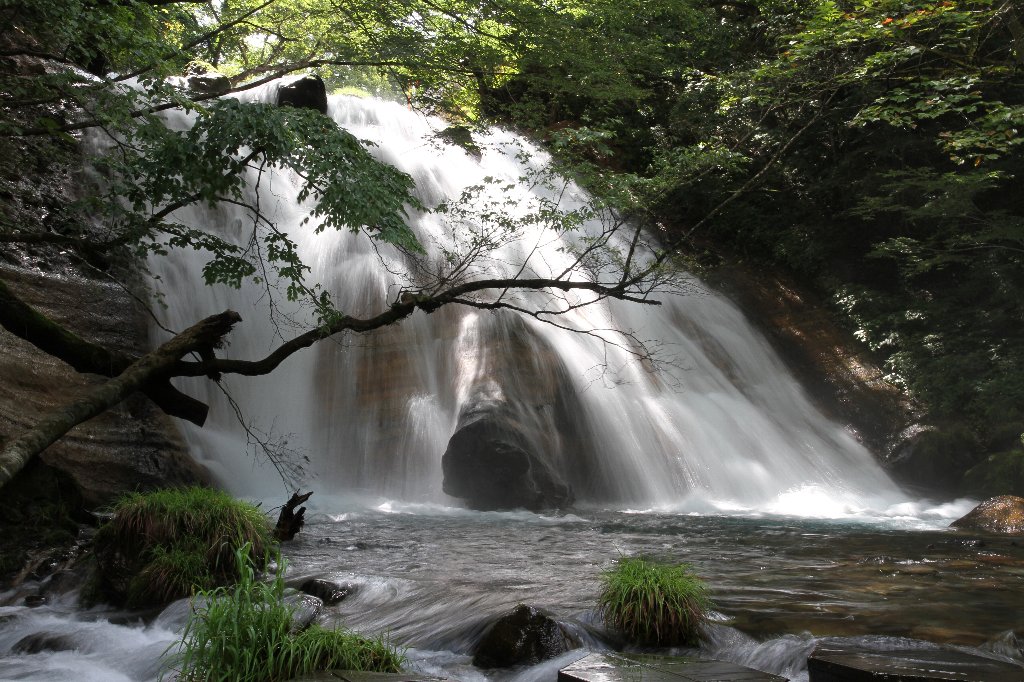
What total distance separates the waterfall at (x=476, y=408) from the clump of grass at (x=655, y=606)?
7277mm

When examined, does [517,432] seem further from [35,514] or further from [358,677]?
[358,677]

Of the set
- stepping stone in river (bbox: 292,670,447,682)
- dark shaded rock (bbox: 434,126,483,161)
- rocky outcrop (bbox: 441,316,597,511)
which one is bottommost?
stepping stone in river (bbox: 292,670,447,682)

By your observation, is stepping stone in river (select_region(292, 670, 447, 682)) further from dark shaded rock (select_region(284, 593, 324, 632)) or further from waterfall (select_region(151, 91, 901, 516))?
waterfall (select_region(151, 91, 901, 516))

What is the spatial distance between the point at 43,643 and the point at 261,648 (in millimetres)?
2695

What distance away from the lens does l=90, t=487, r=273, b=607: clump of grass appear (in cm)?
686

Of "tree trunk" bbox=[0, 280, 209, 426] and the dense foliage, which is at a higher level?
the dense foliage

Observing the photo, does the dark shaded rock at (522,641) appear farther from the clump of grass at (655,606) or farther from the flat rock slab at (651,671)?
the flat rock slab at (651,671)

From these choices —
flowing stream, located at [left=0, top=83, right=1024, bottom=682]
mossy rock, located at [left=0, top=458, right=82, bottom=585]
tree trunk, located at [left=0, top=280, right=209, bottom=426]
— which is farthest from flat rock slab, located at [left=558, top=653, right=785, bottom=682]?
mossy rock, located at [left=0, top=458, right=82, bottom=585]

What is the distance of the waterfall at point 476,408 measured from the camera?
45.5 ft

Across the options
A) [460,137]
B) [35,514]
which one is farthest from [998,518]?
[35,514]

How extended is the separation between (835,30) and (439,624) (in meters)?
10.7

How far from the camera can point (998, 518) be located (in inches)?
442

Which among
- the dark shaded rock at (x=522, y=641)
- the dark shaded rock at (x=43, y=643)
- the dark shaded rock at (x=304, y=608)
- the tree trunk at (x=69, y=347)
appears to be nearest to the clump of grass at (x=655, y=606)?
the dark shaded rock at (x=522, y=641)

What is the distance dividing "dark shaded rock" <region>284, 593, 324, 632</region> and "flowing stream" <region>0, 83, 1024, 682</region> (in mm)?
144
